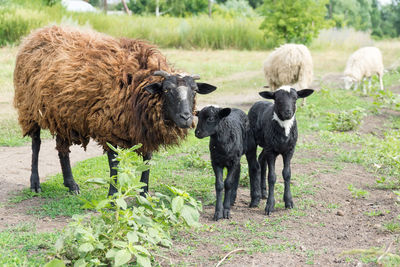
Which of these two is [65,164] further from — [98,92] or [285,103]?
[285,103]

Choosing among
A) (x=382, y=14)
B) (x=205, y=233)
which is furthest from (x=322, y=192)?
(x=382, y=14)

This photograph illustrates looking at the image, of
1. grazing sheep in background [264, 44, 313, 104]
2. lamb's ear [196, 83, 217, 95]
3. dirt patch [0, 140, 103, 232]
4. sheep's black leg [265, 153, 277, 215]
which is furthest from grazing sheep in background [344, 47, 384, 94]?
lamb's ear [196, 83, 217, 95]

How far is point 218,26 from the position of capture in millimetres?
27281

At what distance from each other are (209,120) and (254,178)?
3.49 ft

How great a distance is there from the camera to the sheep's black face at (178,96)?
5.70 m

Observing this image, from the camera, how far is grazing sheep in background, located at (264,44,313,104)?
43.3ft

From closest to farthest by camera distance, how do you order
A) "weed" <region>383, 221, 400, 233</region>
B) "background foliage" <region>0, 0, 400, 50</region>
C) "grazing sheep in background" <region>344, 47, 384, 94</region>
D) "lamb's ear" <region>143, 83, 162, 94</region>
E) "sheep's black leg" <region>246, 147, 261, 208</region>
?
1. "weed" <region>383, 221, 400, 233</region>
2. "lamb's ear" <region>143, 83, 162, 94</region>
3. "sheep's black leg" <region>246, 147, 261, 208</region>
4. "grazing sheep in background" <region>344, 47, 384, 94</region>
5. "background foliage" <region>0, 0, 400, 50</region>

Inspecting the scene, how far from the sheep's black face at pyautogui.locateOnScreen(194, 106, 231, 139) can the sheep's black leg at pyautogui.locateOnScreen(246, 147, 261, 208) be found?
0.82 meters

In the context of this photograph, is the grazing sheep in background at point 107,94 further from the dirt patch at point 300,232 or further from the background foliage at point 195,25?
the background foliage at point 195,25

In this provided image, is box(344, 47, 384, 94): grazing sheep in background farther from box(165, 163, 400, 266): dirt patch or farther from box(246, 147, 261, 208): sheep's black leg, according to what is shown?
box(246, 147, 261, 208): sheep's black leg

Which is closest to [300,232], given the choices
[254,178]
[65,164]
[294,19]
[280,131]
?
[254,178]

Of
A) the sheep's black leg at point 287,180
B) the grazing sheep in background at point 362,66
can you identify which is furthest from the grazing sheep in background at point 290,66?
the sheep's black leg at point 287,180

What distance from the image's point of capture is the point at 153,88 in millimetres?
5891

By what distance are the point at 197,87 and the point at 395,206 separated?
9.04ft
